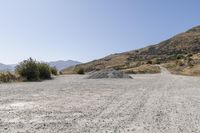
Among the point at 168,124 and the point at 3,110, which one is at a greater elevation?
the point at 3,110

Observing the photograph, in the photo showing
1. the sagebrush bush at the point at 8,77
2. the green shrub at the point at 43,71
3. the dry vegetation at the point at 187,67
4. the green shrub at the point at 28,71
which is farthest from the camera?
the dry vegetation at the point at 187,67

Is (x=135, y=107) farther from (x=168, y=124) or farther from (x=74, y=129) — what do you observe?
(x=74, y=129)

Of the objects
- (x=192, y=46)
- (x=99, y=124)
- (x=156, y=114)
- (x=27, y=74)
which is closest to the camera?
(x=99, y=124)

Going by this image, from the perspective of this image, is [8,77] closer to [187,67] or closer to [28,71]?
[28,71]

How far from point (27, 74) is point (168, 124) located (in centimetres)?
2933

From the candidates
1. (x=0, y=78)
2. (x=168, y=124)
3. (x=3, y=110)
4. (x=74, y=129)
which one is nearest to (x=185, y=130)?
(x=168, y=124)

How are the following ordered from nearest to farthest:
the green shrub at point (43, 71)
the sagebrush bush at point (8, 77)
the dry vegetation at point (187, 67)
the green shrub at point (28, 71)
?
1. the sagebrush bush at point (8, 77)
2. the green shrub at point (28, 71)
3. the green shrub at point (43, 71)
4. the dry vegetation at point (187, 67)

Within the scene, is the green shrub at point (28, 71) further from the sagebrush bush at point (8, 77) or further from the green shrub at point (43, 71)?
the green shrub at point (43, 71)

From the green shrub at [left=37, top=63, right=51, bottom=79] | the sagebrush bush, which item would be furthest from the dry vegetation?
the sagebrush bush

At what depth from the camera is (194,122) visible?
390 inches

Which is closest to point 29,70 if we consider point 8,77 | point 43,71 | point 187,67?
point 8,77

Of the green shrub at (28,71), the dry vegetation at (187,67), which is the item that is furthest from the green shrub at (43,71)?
the dry vegetation at (187,67)

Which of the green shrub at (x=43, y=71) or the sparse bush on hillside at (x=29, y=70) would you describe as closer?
the sparse bush on hillside at (x=29, y=70)

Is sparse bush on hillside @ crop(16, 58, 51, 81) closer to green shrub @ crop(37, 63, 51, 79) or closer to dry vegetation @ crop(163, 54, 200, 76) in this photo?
green shrub @ crop(37, 63, 51, 79)
